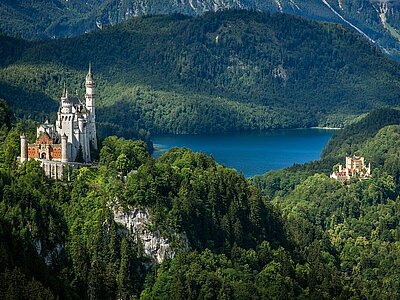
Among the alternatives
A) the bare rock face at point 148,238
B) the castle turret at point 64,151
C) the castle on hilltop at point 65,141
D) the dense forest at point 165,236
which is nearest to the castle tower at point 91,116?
the castle on hilltop at point 65,141

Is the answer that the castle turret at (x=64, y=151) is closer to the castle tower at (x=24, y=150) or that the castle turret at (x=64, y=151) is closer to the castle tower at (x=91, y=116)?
the castle tower at (x=24, y=150)

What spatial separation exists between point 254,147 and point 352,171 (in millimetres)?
54828

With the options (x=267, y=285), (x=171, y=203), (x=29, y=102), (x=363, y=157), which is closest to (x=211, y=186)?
(x=171, y=203)

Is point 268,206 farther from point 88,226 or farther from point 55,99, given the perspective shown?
point 55,99

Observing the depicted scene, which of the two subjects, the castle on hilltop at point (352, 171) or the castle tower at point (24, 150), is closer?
the castle tower at point (24, 150)

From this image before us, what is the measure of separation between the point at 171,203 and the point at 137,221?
119 inches

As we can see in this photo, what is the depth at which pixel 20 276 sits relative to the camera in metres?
60.8

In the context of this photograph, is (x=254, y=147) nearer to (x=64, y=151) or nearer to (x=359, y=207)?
(x=359, y=207)

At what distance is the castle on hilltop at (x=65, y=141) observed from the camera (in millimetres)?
77125

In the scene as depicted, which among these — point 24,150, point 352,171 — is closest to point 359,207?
point 352,171

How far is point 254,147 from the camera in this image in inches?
6624

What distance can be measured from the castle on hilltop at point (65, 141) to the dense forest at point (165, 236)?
1.05 meters

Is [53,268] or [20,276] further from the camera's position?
[53,268]

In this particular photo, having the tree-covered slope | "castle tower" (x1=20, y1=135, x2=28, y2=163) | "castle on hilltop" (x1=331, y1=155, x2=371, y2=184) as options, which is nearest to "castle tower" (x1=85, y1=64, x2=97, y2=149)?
"castle tower" (x1=20, y1=135, x2=28, y2=163)
